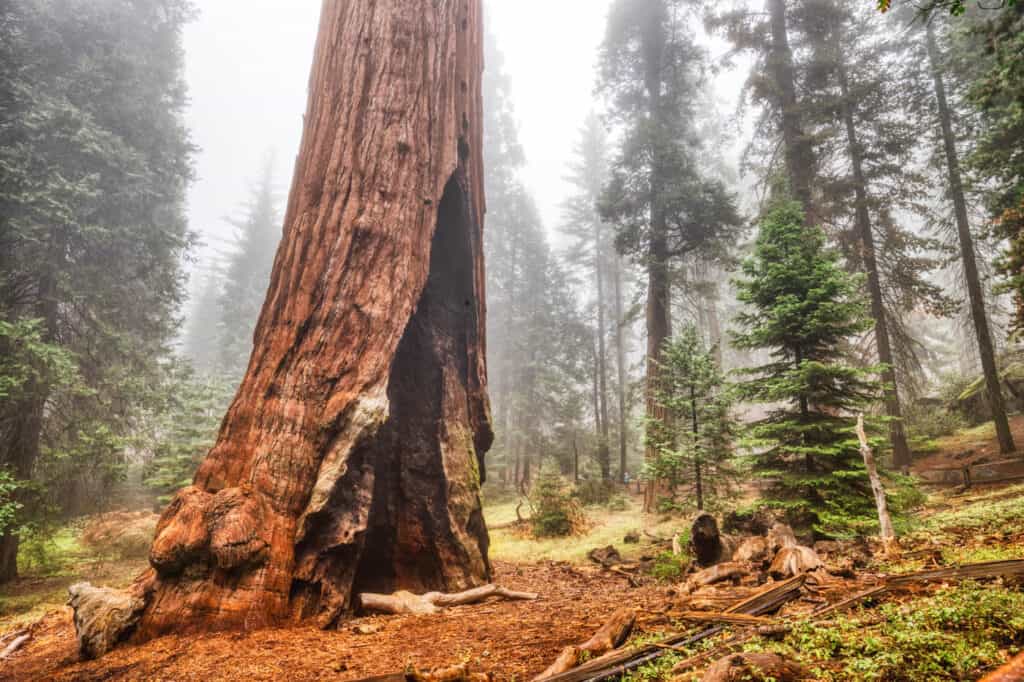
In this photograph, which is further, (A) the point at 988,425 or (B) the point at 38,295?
(A) the point at 988,425

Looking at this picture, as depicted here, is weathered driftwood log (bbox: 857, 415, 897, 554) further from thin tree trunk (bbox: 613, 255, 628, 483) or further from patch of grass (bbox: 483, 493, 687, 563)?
thin tree trunk (bbox: 613, 255, 628, 483)

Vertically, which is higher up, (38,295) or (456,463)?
(38,295)

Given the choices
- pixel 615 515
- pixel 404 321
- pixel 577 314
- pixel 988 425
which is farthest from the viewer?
pixel 577 314

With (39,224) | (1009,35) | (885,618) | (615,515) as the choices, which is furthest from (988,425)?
(39,224)

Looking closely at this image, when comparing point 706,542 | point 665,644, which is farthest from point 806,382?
point 665,644

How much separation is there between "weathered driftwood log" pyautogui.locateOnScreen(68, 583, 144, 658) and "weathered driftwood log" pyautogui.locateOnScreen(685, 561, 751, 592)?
16.9 ft

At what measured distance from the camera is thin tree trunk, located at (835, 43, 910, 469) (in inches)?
527

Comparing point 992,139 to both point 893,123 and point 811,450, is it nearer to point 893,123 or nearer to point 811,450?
point 893,123

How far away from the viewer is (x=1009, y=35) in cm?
658

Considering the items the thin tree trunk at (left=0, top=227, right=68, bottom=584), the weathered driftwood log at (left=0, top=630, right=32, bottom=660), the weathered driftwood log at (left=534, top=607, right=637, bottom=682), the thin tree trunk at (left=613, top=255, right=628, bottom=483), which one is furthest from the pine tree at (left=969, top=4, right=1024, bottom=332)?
the thin tree trunk at (left=0, top=227, right=68, bottom=584)

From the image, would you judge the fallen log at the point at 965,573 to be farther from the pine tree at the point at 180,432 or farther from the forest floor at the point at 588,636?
the pine tree at the point at 180,432

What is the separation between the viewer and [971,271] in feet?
46.0

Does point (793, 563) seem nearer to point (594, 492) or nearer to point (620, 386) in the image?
point (594, 492)

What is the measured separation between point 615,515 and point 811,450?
339 inches
